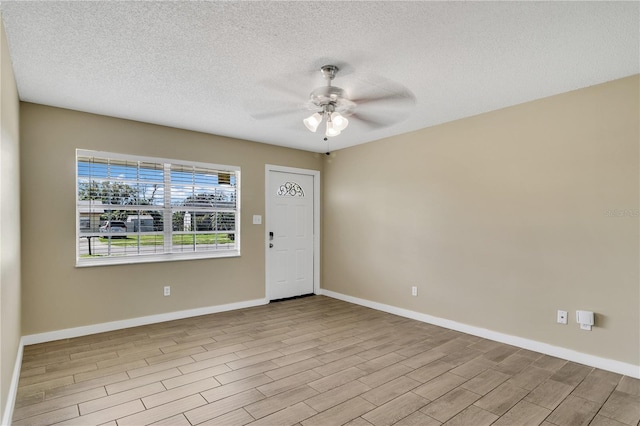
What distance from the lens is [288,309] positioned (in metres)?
4.93

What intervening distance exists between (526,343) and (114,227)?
15.1 feet

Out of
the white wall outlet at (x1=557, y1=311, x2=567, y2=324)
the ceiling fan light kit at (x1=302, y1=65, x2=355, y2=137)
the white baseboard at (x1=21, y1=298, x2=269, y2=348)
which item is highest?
the ceiling fan light kit at (x1=302, y1=65, x2=355, y2=137)

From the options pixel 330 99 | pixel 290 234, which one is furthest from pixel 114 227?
pixel 330 99

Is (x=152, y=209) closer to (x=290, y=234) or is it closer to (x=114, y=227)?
(x=114, y=227)

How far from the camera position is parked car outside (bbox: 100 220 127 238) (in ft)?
13.1

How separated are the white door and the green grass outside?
76 centimetres

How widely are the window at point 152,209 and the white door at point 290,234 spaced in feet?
2.06

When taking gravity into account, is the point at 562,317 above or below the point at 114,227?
below

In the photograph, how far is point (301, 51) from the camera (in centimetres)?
240

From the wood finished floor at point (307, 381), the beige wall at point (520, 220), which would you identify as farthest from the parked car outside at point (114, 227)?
the beige wall at point (520, 220)

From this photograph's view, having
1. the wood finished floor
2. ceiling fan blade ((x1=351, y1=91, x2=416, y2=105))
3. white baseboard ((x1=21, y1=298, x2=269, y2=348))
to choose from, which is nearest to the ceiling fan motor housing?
ceiling fan blade ((x1=351, y1=91, x2=416, y2=105))

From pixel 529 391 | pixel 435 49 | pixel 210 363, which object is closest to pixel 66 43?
pixel 435 49

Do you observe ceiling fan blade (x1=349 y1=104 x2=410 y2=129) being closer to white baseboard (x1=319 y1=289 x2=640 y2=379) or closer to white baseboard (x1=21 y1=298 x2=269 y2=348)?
white baseboard (x1=319 y1=289 x2=640 y2=379)

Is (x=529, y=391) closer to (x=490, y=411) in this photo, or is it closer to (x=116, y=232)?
(x=490, y=411)
